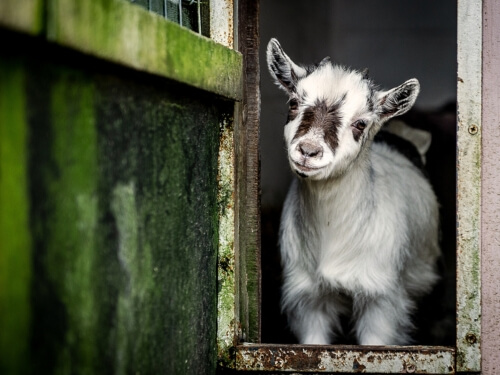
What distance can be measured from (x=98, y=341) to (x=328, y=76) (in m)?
2.14

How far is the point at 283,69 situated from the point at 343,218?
87 cm

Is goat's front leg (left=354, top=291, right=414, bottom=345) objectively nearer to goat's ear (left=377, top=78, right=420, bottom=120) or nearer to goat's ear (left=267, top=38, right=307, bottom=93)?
goat's ear (left=377, top=78, right=420, bottom=120)

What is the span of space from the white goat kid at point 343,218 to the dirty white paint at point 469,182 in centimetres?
48

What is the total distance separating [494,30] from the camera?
10.6 feet

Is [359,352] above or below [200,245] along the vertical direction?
below

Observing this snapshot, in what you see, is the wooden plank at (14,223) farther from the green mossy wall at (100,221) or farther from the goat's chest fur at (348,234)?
the goat's chest fur at (348,234)

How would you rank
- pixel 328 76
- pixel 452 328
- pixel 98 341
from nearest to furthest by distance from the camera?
pixel 98 341 < pixel 328 76 < pixel 452 328

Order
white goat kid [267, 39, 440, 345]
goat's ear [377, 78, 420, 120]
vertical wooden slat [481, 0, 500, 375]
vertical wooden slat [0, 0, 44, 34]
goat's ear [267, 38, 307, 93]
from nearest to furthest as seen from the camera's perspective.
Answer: vertical wooden slat [0, 0, 44, 34] < vertical wooden slat [481, 0, 500, 375] < white goat kid [267, 39, 440, 345] < goat's ear [377, 78, 420, 120] < goat's ear [267, 38, 307, 93]

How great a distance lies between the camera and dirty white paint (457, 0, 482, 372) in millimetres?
3240

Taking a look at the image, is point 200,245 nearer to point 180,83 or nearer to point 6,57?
point 180,83

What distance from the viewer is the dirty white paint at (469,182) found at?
10.6 ft

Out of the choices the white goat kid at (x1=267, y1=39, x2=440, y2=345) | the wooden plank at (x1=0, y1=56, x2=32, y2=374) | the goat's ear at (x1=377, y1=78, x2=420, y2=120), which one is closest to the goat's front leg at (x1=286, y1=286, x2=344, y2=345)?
the white goat kid at (x1=267, y1=39, x2=440, y2=345)

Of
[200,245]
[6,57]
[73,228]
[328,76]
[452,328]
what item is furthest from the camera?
[452,328]

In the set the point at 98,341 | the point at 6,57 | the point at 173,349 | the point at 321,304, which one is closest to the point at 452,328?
the point at 321,304
